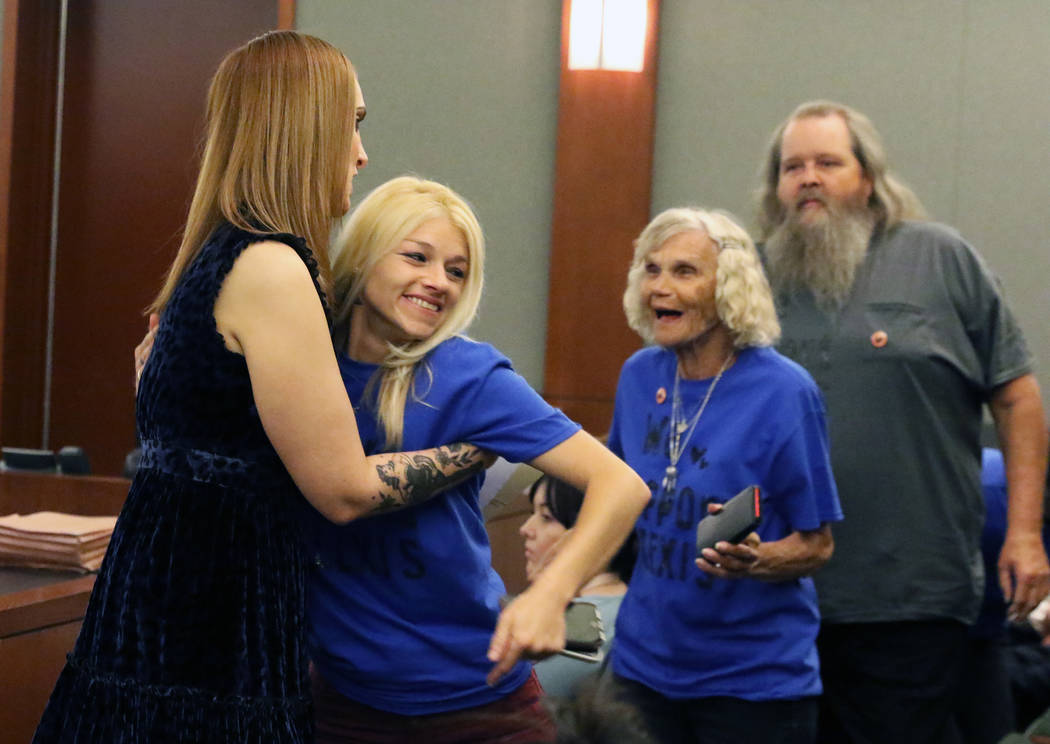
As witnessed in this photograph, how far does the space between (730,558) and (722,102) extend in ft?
11.3

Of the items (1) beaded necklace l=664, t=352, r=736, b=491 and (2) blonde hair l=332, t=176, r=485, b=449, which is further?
(1) beaded necklace l=664, t=352, r=736, b=491

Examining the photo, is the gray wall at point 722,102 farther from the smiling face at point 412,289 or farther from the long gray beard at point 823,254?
the smiling face at point 412,289

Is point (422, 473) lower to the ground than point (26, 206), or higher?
lower

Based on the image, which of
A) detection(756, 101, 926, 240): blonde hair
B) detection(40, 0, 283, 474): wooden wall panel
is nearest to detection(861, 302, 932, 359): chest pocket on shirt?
detection(756, 101, 926, 240): blonde hair

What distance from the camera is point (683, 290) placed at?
229 centimetres

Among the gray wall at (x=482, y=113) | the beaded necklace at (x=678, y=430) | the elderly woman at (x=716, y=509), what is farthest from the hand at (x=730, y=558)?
the gray wall at (x=482, y=113)

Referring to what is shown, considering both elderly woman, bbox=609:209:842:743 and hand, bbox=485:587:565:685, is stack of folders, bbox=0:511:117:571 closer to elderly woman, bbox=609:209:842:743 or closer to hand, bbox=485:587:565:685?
elderly woman, bbox=609:209:842:743

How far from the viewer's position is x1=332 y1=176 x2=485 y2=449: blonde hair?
1.56 metres

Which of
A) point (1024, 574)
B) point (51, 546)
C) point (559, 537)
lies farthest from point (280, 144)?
point (1024, 574)

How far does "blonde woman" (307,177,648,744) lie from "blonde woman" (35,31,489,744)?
0.08 m

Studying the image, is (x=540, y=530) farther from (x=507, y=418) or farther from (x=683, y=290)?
(x=507, y=418)

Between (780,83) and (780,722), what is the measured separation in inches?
137

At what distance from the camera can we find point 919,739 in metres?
2.51

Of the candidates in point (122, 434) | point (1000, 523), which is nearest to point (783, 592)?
point (1000, 523)
